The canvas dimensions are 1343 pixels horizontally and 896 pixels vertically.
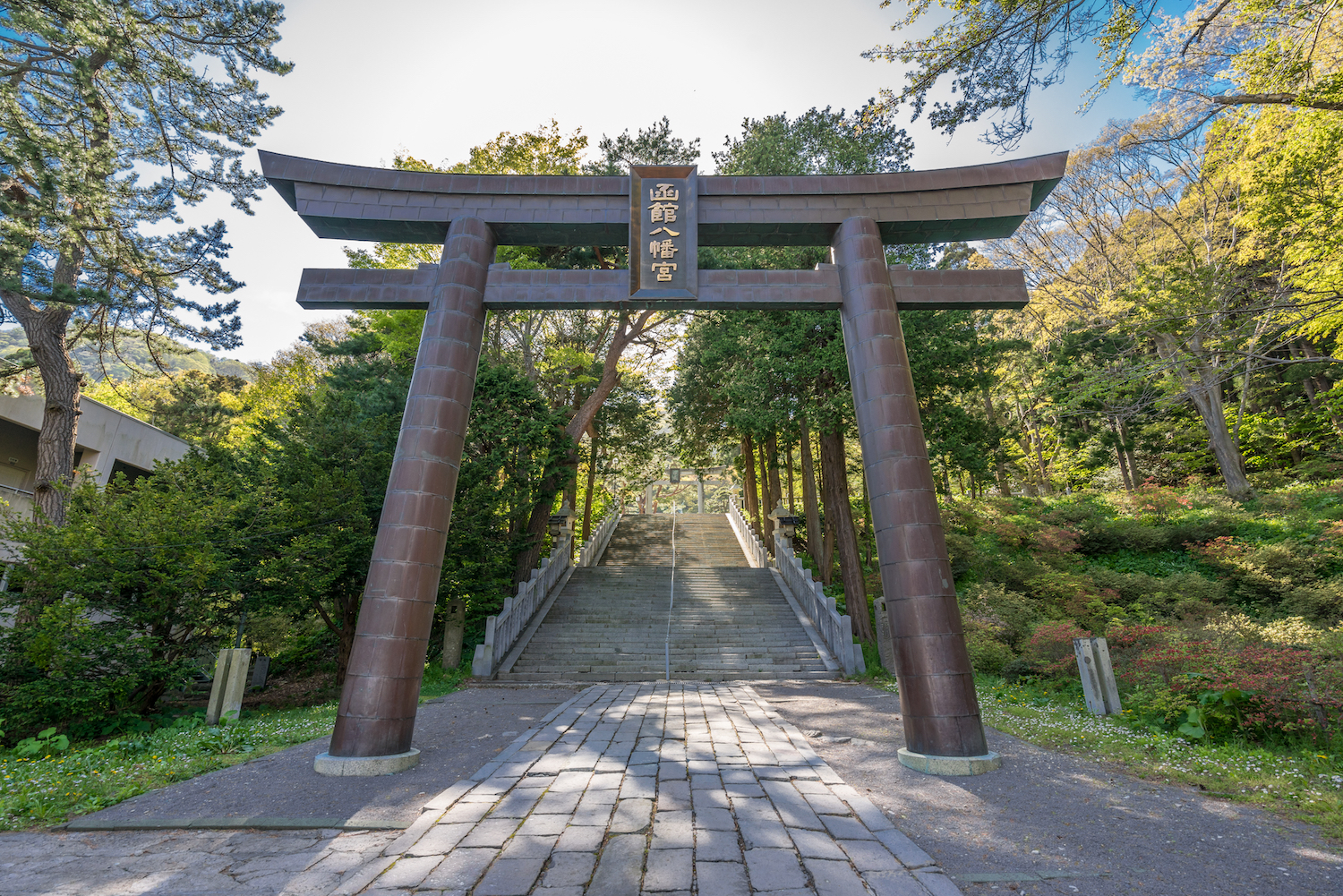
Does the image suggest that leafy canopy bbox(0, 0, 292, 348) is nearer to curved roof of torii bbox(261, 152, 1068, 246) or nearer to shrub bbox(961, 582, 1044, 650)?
curved roof of torii bbox(261, 152, 1068, 246)

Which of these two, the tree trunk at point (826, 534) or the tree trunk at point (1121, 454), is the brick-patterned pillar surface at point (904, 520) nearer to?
the tree trunk at point (826, 534)

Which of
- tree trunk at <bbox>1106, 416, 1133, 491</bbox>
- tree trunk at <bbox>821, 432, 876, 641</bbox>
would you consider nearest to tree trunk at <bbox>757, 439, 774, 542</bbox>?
tree trunk at <bbox>821, 432, 876, 641</bbox>

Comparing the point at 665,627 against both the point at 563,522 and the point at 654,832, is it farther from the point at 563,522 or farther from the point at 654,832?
the point at 654,832

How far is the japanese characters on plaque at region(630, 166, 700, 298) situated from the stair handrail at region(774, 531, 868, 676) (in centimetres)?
805

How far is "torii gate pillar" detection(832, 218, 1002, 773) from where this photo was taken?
4.94m

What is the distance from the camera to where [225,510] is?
9.28 meters

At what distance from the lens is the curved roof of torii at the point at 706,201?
21.3 feet

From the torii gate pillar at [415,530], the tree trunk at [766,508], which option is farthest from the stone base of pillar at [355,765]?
the tree trunk at [766,508]

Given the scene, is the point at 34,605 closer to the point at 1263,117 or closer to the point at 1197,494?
the point at 1263,117

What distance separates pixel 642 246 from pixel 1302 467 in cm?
2287

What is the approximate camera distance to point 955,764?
4.72m

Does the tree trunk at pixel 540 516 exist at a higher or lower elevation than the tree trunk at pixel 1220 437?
lower

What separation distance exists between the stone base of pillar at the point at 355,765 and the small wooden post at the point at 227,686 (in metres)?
4.25

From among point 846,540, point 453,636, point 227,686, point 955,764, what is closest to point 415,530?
point 955,764
